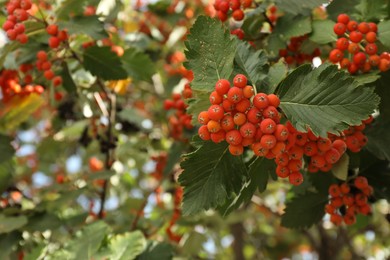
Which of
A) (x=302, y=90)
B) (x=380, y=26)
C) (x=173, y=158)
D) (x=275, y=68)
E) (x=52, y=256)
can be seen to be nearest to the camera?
(x=302, y=90)

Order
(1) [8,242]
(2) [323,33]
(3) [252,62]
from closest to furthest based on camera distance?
(3) [252,62]
(2) [323,33]
(1) [8,242]

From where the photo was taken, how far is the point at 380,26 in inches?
92.2

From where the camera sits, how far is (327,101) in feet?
5.97

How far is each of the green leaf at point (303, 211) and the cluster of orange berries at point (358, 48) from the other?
77 centimetres

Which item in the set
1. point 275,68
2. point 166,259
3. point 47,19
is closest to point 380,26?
point 275,68

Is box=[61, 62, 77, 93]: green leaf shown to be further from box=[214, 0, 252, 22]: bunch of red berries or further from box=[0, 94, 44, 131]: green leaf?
box=[214, 0, 252, 22]: bunch of red berries

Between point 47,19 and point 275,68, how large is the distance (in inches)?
63.4

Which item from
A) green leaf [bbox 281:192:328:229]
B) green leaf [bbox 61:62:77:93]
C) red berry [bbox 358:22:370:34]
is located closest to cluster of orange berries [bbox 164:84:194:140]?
green leaf [bbox 61:62:77:93]

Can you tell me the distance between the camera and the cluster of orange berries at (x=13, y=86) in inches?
129

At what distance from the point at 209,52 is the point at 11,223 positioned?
178cm

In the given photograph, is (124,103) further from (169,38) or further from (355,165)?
(355,165)

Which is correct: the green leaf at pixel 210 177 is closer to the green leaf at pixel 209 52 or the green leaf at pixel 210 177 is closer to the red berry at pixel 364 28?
the green leaf at pixel 209 52

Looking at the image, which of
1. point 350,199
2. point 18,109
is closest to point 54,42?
point 18,109

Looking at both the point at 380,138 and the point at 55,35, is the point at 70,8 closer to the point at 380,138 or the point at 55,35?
the point at 55,35
